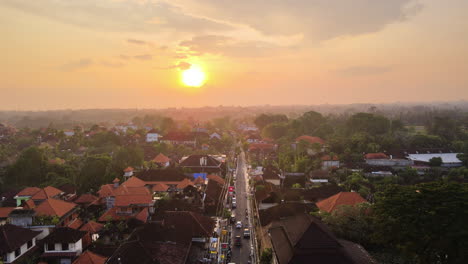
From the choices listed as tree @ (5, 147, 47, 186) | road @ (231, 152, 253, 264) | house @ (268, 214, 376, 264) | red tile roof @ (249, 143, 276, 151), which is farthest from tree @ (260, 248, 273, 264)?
red tile roof @ (249, 143, 276, 151)

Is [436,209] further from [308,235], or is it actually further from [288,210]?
[288,210]

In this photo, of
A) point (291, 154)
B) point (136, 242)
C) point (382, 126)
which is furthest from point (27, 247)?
point (382, 126)

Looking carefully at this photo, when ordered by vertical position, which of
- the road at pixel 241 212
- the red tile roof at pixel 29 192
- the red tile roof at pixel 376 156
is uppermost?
the red tile roof at pixel 376 156

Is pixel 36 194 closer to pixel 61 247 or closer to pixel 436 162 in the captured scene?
pixel 61 247

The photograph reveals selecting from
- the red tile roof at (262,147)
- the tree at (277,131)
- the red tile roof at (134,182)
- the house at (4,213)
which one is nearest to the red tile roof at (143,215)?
the red tile roof at (134,182)

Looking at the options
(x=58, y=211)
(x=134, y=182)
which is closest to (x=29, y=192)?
(x=58, y=211)

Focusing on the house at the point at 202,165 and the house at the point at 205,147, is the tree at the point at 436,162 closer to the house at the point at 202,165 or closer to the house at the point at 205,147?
the house at the point at 202,165
